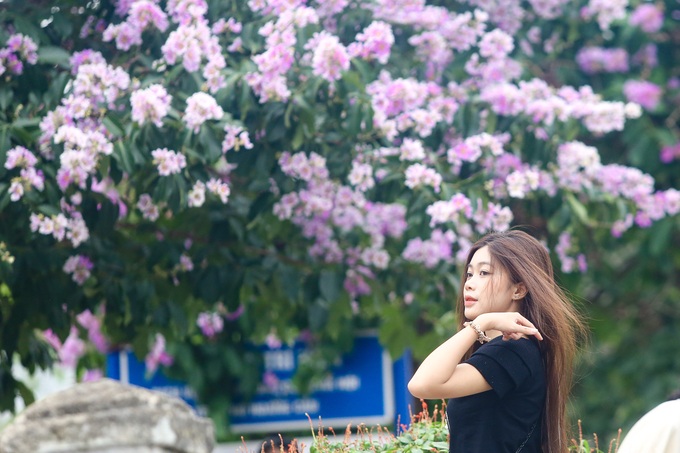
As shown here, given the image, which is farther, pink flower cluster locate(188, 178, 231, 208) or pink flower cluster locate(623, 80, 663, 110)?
pink flower cluster locate(623, 80, 663, 110)

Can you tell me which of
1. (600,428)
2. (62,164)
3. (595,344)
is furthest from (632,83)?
(600,428)

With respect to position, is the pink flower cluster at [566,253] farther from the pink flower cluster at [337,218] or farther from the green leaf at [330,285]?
the green leaf at [330,285]

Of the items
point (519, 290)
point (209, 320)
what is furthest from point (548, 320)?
point (209, 320)

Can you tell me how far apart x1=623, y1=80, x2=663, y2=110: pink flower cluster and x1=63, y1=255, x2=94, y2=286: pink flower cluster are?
3929 millimetres

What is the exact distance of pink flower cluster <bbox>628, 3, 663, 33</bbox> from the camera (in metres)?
7.02

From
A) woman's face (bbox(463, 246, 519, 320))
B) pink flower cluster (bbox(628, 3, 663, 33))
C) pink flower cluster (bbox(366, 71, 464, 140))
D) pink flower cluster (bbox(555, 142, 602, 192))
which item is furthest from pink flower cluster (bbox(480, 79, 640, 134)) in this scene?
woman's face (bbox(463, 246, 519, 320))

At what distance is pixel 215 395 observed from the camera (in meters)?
7.55

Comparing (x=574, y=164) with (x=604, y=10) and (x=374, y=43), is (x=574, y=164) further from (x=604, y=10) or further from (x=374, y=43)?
(x=604, y=10)

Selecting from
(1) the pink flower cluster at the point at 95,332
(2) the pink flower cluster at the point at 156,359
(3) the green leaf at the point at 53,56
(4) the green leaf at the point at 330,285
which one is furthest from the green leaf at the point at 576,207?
(1) the pink flower cluster at the point at 95,332

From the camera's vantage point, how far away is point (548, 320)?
9.46 ft

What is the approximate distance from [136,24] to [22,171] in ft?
2.76

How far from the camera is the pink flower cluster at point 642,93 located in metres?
7.03

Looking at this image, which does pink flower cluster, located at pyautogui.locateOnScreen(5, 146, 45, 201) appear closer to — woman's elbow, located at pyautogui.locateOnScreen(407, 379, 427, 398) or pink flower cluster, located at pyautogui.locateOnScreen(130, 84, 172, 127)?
pink flower cluster, located at pyautogui.locateOnScreen(130, 84, 172, 127)

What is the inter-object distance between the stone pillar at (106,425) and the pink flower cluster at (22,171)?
2099 mm
